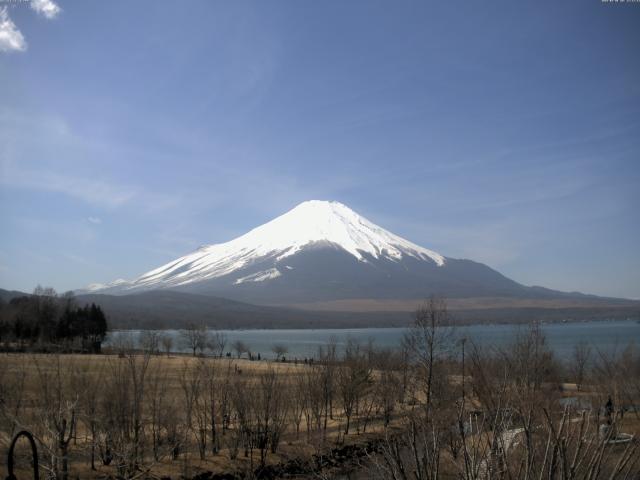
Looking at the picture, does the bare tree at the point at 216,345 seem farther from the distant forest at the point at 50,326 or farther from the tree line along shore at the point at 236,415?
the tree line along shore at the point at 236,415

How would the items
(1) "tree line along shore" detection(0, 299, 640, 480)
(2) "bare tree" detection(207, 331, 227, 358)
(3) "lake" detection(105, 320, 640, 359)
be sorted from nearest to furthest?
(1) "tree line along shore" detection(0, 299, 640, 480) → (3) "lake" detection(105, 320, 640, 359) → (2) "bare tree" detection(207, 331, 227, 358)

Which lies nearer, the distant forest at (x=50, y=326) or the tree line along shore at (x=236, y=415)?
the tree line along shore at (x=236, y=415)

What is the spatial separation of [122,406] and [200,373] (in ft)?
16.2

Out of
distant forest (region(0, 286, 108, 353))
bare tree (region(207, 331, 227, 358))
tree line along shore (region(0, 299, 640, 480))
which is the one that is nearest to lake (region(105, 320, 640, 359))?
bare tree (region(207, 331, 227, 358))

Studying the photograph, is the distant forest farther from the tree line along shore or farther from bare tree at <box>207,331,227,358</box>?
the tree line along shore

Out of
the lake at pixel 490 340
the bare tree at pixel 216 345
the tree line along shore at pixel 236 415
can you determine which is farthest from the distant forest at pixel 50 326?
the tree line along shore at pixel 236 415

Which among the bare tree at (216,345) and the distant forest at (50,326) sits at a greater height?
the distant forest at (50,326)

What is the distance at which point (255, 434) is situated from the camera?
73.6 ft

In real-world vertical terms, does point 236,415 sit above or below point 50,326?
below

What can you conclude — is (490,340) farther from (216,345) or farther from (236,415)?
(236,415)

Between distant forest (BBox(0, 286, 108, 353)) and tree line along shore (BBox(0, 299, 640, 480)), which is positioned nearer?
tree line along shore (BBox(0, 299, 640, 480))

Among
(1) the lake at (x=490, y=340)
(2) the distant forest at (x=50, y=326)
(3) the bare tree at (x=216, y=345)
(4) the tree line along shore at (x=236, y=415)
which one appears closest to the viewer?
(4) the tree line along shore at (x=236, y=415)

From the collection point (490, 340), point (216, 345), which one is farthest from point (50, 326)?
point (490, 340)

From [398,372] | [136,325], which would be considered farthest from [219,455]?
[136,325]
